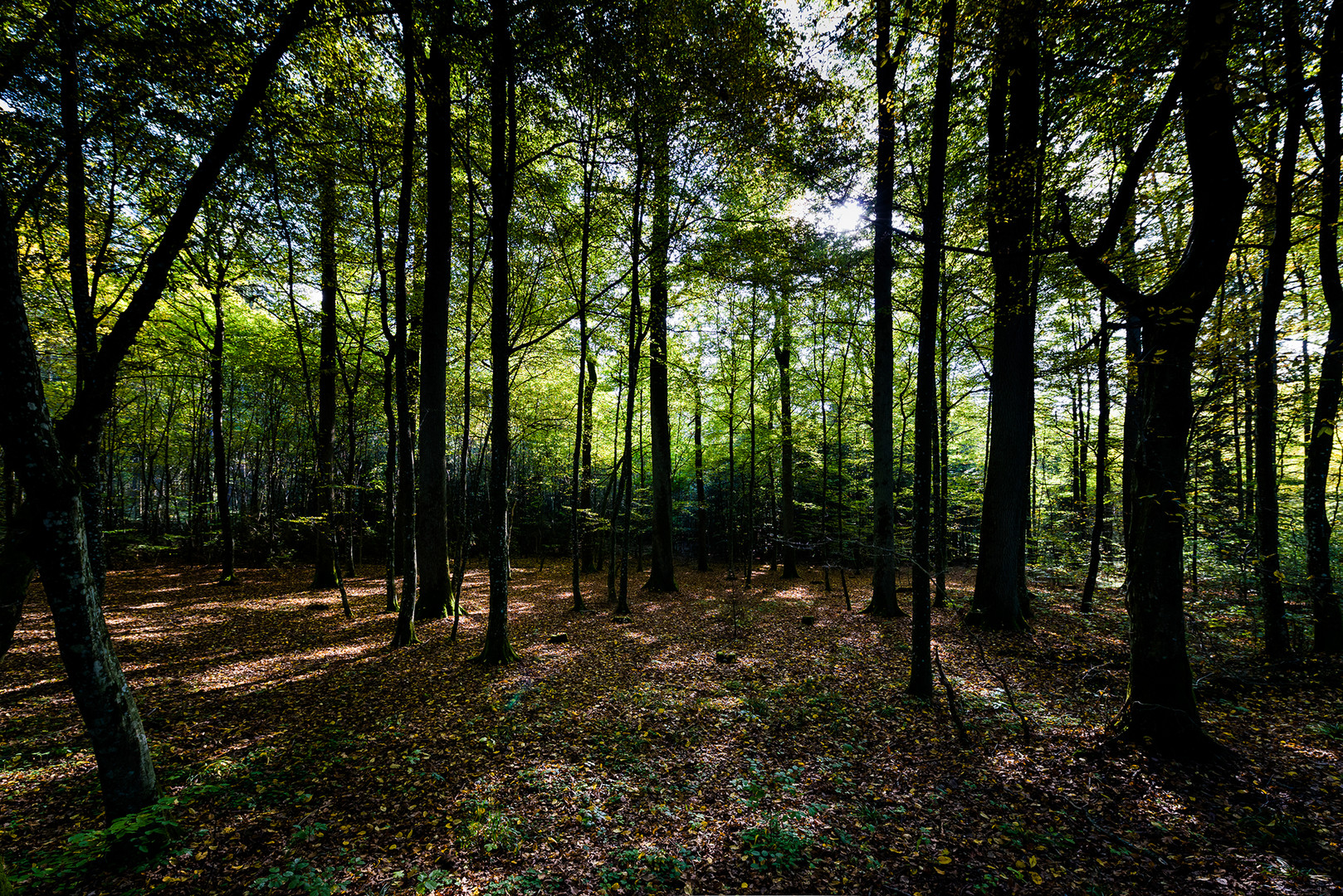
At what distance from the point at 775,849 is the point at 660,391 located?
1166cm

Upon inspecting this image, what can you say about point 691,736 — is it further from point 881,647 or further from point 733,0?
point 733,0

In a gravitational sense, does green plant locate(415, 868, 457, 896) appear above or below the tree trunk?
below

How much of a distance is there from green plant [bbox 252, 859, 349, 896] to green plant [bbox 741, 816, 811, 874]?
2.77m

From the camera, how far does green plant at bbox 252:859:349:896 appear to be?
9.55 ft

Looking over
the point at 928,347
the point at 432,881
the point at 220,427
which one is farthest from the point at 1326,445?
the point at 220,427

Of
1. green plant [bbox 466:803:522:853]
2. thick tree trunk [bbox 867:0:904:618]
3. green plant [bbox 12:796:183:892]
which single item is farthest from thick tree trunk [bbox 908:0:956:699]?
green plant [bbox 12:796:183:892]

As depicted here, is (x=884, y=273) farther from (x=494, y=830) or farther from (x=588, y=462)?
(x=588, y=462)

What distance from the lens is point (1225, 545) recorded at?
7.27 metres

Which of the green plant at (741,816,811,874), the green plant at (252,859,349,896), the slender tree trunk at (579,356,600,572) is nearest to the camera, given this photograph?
the green plant at (252,859,349,896)

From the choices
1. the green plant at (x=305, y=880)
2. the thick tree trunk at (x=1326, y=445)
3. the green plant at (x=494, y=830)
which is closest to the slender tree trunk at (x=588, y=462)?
the green plant at (x=494, y=830)

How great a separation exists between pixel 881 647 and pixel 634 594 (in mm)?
7745

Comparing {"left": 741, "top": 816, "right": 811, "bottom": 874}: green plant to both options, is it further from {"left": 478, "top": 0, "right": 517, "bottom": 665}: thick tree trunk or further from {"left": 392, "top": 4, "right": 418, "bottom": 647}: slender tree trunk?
{"left": 392, "top": 4, "right": 418, "bottom": 647}: slender tree trunk

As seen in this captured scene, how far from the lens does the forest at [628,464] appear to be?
10.8 ft

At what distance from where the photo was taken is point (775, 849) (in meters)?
3.38
